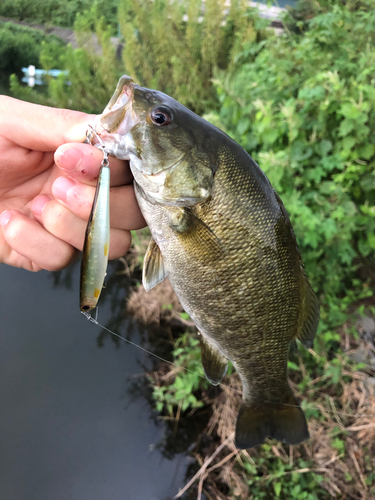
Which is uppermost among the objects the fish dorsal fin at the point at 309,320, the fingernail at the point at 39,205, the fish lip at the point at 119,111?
the fish lip at the point at 119,111

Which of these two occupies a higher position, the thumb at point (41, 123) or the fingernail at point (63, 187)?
the thumb at point (41, 123)

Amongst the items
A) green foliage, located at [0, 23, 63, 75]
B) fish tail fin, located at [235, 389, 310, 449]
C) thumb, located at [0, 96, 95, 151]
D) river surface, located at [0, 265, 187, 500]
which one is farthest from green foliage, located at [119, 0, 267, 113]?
green foliage, located at [0, 23, 63, 75]

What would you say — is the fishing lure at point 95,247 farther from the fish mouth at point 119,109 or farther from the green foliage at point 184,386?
the green foliage at point 184,386

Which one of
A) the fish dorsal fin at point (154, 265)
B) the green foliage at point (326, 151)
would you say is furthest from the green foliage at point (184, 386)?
the fish dorsal fin at point (154, 265)

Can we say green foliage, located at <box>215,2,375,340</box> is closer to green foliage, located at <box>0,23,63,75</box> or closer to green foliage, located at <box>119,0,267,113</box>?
green foliage, located at <box>119,0,267,113</box>

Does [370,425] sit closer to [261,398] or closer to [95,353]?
[261,398]
